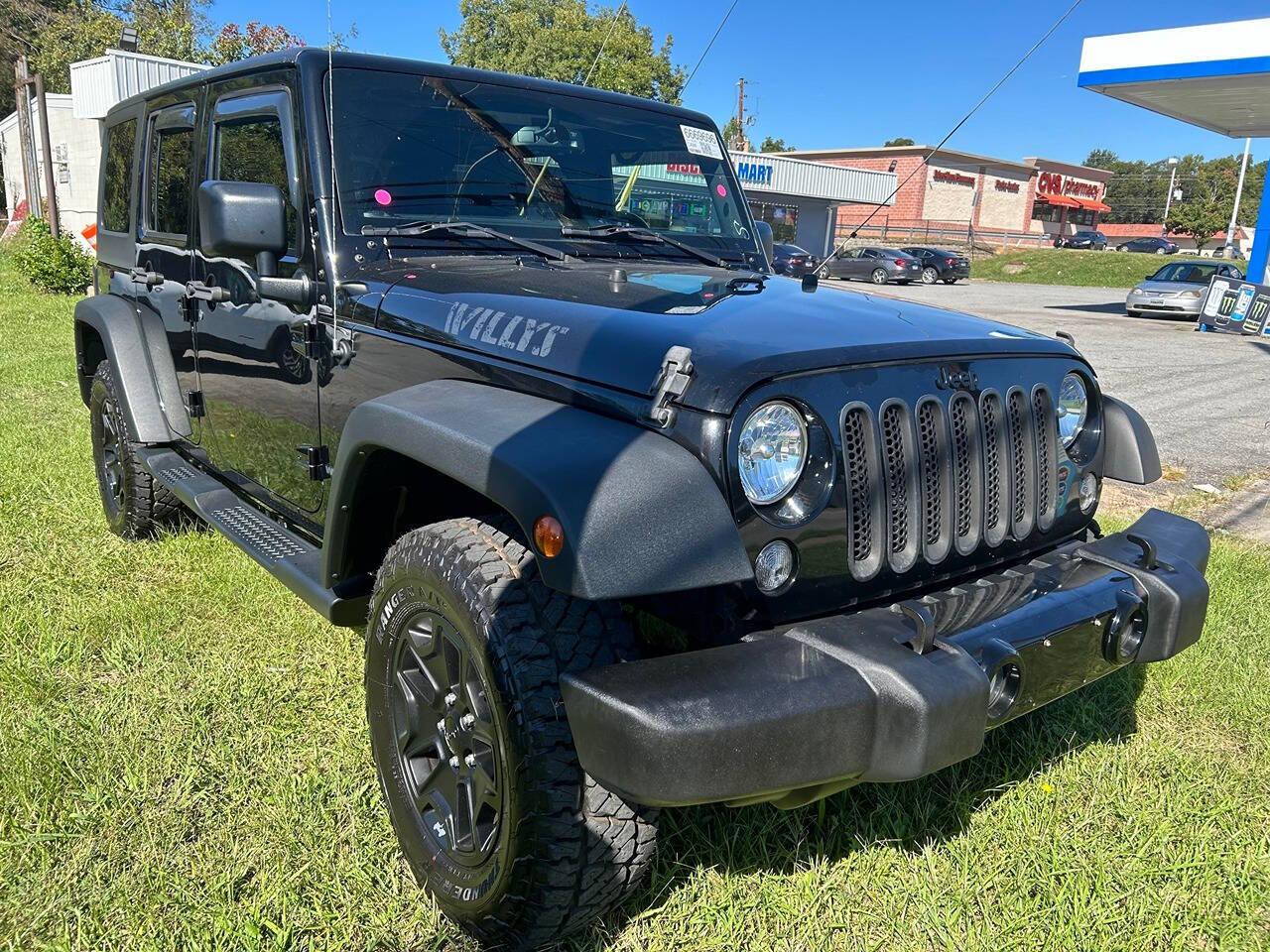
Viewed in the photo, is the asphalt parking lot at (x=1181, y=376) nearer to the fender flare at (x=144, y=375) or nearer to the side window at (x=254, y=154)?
the side window at (x=254, y=154)

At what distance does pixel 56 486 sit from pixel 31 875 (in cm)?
348

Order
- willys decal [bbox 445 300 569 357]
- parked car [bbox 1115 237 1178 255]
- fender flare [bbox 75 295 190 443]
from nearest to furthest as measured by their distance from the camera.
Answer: willys decal [bbox 445 300 569 357] < fender flare [bbox 75 295 190 443] < parked car [bbox 1115 237 1178 255]

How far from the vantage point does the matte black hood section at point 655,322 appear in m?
1.99

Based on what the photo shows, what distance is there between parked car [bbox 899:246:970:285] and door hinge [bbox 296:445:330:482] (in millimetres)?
31401

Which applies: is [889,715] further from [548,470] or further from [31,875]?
[31,875]

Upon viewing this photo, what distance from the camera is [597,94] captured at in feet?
11.3

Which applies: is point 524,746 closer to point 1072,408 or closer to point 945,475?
point 945,475

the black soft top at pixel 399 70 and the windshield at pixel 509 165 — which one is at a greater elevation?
the black soft top at pixel 399 70

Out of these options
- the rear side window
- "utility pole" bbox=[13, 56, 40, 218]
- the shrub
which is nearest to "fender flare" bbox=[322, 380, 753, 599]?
the rear side window

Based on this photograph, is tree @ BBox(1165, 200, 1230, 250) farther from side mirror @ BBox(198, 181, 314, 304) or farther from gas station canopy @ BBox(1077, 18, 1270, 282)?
side mirror @ BBox(198, 181, 314, 304)

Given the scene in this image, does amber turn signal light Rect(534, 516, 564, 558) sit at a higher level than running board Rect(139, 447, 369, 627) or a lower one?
higher

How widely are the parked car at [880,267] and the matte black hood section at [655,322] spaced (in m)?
29.6

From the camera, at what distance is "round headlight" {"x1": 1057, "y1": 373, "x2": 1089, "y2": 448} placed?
2.64m

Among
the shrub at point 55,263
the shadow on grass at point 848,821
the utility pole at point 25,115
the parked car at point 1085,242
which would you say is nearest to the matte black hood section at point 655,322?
the shadow on grass at point 848,821
